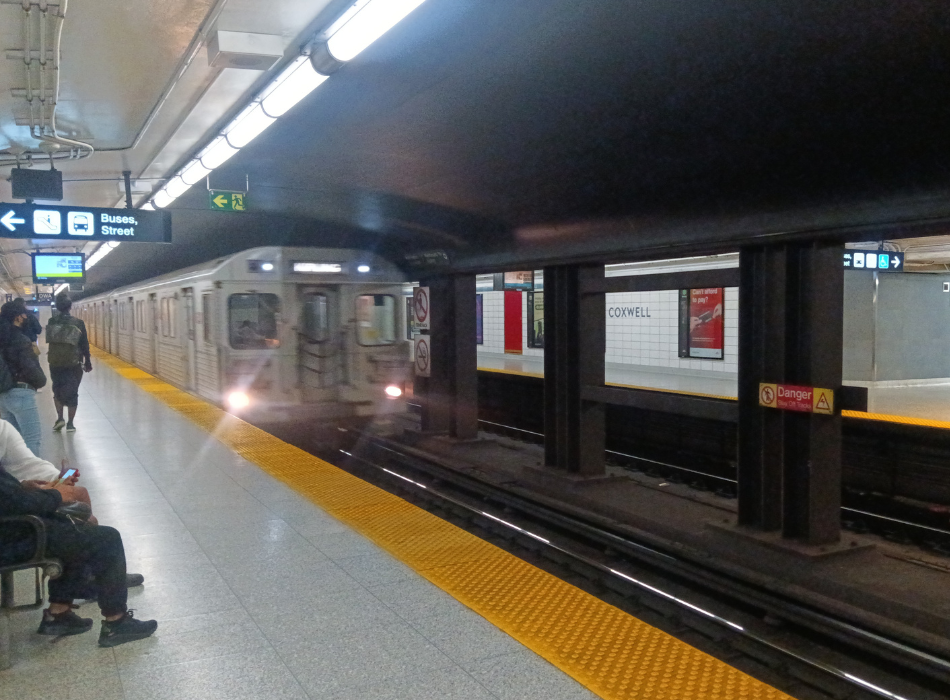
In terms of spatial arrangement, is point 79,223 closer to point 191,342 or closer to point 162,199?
point 162,199

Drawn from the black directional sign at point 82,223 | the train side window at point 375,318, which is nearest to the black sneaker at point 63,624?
the black directional sign at point 82,223

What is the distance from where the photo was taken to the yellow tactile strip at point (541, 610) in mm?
2975

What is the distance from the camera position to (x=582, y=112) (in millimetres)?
5398

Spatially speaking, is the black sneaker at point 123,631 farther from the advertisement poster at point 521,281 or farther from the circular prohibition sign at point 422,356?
the advertisement poster at point 521,281

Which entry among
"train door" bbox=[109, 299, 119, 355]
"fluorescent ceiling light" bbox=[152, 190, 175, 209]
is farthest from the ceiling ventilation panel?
Result: "train door" bbox=[109, 299, 119, 355]

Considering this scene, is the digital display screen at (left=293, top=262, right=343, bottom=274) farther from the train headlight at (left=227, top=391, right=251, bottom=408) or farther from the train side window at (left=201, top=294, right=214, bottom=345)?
the train headlight at (left=227, top=391, right=251, bottom=408)

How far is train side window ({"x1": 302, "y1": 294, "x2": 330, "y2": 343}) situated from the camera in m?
10.4

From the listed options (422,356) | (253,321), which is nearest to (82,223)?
(253,321)

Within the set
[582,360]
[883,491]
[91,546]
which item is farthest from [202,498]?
[883,491]

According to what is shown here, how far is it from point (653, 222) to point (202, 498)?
386 cm

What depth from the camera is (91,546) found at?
10.6ft

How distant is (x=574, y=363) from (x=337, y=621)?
3.79 metres

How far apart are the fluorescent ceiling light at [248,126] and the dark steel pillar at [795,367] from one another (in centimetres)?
384

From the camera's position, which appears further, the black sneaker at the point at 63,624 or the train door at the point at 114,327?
the train door at the point at 114,327
